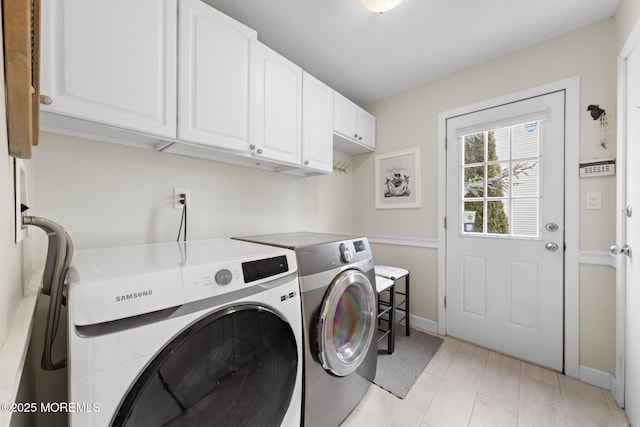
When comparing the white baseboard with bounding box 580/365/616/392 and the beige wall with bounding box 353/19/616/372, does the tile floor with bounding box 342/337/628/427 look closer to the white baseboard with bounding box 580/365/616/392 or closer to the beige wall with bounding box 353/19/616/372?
the white baseboard with bounding box 580/365/616/392

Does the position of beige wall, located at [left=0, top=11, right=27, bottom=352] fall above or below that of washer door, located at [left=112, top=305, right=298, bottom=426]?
above

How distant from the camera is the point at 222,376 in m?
0.84

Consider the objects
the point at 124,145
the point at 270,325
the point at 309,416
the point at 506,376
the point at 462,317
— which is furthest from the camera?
the point at 462,317

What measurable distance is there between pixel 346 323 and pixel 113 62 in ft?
5.28

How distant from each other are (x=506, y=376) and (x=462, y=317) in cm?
50

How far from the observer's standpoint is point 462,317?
7.14 ft

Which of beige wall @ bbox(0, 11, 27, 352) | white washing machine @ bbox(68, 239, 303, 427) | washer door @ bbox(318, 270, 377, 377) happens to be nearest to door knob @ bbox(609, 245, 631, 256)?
washer door @ bbox(318, 270, 377, 377)

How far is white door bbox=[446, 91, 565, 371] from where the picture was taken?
1791 millimetres

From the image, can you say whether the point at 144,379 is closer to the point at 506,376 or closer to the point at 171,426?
the point at 171,426

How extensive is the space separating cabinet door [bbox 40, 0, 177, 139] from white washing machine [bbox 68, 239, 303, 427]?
588 millimetres

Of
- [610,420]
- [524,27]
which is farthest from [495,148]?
[610,420]

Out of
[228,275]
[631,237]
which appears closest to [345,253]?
[228,275]

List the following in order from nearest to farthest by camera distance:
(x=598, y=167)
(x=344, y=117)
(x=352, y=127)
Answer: (x=598, y=167) → (x=344, y=117) → (x=352, y=127)

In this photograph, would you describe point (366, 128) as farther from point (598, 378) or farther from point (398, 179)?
point (598, 378)
